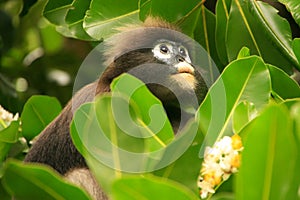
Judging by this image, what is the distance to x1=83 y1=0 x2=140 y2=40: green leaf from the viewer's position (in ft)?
7.72

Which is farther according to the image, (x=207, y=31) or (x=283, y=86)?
(x=207, y=31)

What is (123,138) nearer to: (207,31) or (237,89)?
(237,89)

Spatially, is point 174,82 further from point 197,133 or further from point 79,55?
point 79,55

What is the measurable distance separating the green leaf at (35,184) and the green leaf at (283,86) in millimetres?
716

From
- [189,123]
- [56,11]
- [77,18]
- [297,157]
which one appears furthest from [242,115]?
[56,11]

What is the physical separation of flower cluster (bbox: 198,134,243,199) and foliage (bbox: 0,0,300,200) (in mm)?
19

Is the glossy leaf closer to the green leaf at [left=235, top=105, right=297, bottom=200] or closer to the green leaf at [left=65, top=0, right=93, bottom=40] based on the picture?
the green leaf at [left=65, top=0, right=93, bottom=40]

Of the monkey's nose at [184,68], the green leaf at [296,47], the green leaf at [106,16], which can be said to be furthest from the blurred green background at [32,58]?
the green leaf at [296,47]

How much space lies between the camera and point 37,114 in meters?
2.42

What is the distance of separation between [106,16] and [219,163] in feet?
3.41

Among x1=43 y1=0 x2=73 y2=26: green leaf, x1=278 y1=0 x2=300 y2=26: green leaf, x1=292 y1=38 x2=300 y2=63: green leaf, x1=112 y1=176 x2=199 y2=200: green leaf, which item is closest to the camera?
A: x1=112 y1=176 x2=199 y2=200: green leaf

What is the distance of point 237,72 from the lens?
5.52 feet

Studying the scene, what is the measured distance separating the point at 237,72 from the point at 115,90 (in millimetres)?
256

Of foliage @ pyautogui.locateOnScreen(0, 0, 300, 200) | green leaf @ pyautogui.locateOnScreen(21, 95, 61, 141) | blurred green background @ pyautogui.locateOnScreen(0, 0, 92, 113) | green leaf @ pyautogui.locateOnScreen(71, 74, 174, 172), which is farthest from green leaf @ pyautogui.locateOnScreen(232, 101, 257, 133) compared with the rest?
blurred green background @ pyautogui.locateOnScreen(0, 0, 92, 113)
